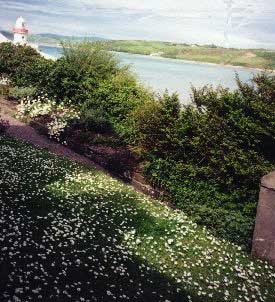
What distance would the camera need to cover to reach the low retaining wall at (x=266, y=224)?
40.7 ft

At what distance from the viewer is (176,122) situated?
1734 cm

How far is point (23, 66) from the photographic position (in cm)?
3459

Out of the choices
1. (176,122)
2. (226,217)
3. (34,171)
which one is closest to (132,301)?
(226,217)

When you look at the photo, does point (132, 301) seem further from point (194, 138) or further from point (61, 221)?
point (194, 138)

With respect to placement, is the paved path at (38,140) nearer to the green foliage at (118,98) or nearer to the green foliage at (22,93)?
the green foliage at (118,98)

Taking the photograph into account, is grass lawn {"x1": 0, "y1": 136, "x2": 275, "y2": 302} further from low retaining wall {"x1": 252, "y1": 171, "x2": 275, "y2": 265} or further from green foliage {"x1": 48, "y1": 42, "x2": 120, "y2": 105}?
green foliage {"x1": 48, "y1": 42, "x2": 120, "y2": 105}

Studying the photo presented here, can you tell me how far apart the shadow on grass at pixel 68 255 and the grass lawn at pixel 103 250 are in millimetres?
25

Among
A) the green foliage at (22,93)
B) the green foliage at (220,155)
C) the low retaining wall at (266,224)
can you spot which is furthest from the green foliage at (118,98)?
the low retaining wall at (266,224)

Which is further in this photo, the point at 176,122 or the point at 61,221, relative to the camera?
the point at 176,122

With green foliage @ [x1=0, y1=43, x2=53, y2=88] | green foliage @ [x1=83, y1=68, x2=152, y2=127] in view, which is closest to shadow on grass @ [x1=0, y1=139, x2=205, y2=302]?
green foliage @ [x1=83, y1=68, x2=152, y2=127]

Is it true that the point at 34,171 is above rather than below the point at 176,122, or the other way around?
below

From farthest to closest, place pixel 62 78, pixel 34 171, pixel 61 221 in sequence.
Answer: pixel 62 78 → pixel 34 171 → pixel 61 221

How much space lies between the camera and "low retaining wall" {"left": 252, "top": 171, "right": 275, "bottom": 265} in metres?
12.4

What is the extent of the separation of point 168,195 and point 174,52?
156m
